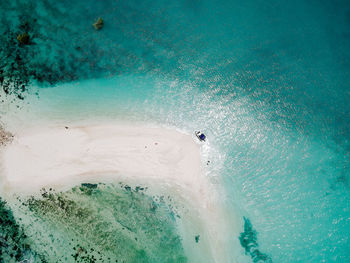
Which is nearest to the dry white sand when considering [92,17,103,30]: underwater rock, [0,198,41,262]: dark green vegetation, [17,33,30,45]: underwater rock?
[0,198,41,262]: dark green vegetation

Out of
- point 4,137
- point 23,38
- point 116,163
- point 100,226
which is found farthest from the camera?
point 23,38

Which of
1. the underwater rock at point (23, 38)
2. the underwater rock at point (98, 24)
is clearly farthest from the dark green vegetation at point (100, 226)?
the underwater rock at point (98, 24)

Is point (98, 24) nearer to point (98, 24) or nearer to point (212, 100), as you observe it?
point (98, 24)

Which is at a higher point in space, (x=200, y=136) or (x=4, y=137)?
(x=200, y=136)

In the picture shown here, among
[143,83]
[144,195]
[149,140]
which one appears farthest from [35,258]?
[143,83]

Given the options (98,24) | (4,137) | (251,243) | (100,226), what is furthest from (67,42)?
(251,243)

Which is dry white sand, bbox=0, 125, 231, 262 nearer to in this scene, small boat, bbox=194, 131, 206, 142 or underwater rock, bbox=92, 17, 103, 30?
small boat, bbox=194, 131, 206, 142
